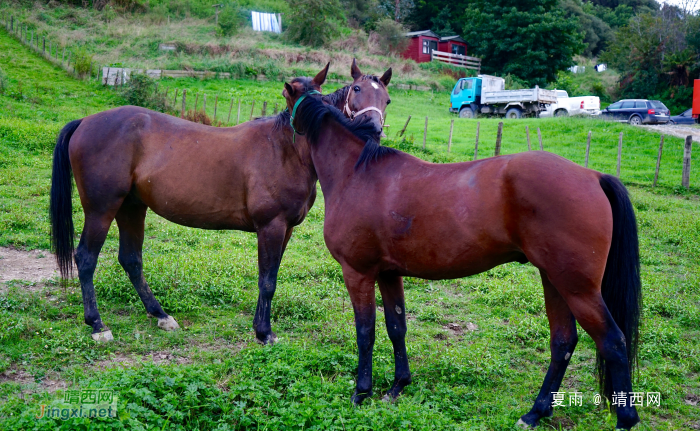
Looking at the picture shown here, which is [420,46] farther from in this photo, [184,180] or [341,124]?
[341,124]

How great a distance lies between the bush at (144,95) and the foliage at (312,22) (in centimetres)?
2206

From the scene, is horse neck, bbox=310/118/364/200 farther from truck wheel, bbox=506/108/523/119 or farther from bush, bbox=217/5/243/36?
bush, bbox=217/5/243/36

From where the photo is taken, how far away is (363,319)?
3877 millimetres

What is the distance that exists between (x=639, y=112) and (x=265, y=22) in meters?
31.6

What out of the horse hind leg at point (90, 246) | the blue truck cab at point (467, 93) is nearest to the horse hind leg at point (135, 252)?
the horse hind leg at point (90, 246)

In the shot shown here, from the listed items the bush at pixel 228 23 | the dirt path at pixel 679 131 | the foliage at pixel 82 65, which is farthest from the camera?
the bush at pixel 228 23

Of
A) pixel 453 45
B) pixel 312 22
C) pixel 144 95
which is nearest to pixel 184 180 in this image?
pixel 144 95

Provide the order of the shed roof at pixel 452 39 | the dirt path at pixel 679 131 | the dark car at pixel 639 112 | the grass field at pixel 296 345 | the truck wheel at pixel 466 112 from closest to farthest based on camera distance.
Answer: the grass field at pixel 296 345, the dirt path at pixel 679 131, the dark car at pixel 639 112, the truck wheel at pixel 466 112, the shed roof at pixel 452 39

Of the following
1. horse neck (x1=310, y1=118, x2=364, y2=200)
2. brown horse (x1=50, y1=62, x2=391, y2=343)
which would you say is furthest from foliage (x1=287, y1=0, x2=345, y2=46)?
horse neck (x1=310, y1=118, x2=364, y2=200)

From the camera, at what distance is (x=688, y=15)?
37.5 metres

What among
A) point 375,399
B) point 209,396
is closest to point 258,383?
point 209,396

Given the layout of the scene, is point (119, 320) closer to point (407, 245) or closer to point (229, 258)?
point (229, 258)

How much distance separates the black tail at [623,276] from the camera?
3445mm

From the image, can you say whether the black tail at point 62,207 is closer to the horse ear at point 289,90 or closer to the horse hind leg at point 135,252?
the horse hind leg at point 135,252
